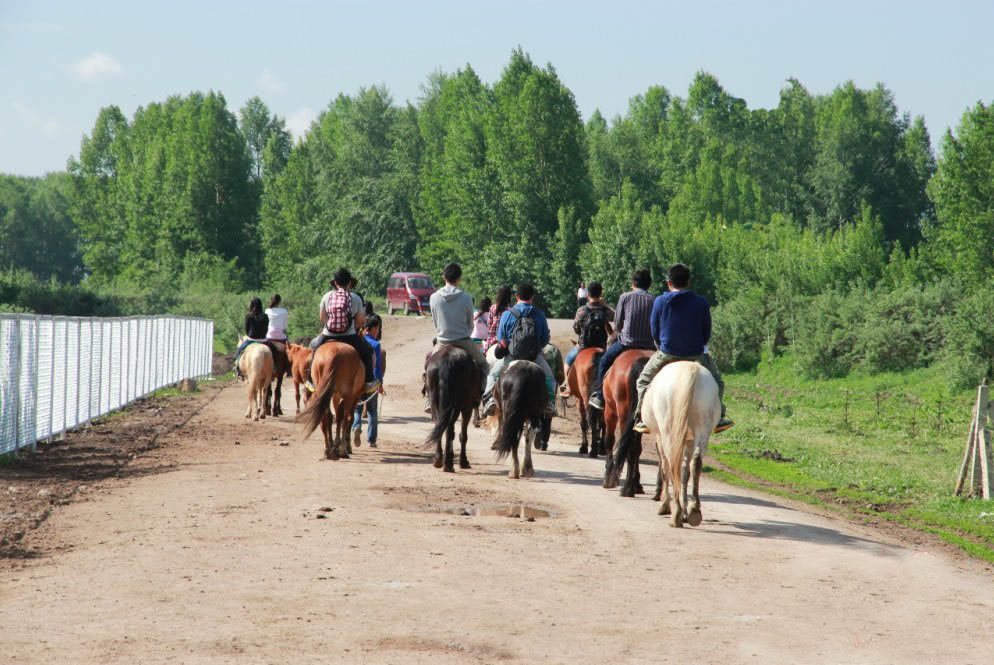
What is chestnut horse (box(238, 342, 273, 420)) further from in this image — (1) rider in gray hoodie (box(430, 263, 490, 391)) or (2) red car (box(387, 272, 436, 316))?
(2) red car (box(387, 272, 436, 316))

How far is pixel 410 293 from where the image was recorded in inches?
2502

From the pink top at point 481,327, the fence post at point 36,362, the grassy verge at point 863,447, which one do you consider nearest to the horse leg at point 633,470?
the grassy verge at point 863,447

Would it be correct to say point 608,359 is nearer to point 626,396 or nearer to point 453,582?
point 626,396

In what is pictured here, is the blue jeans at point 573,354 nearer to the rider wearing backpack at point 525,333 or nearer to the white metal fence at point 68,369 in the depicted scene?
the rider wearing backpack at point 525,333

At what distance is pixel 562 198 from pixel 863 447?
53297 millimetres

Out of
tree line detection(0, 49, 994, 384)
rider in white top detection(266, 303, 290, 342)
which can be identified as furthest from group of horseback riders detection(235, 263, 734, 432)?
tree line detection(0, 49, 994, 384)

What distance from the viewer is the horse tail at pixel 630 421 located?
13625 millimetres

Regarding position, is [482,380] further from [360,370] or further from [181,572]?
[181,572]

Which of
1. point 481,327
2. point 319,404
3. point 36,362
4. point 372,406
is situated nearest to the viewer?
point 319,404

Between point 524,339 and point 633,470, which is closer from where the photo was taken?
point 633,470

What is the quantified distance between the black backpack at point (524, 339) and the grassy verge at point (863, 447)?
13.6 ft

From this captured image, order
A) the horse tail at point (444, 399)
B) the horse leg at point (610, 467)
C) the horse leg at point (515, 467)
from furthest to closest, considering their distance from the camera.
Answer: the horse tail at point (444, 399) < the horse leg at point (515, 467) < the horse leg at point (610, 467)

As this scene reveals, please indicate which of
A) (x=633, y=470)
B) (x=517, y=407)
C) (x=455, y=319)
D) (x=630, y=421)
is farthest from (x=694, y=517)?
(x=455, y=319)

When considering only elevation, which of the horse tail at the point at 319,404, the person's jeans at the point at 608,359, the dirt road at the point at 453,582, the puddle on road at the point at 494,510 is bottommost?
the puddle on road at the point at 494,510
